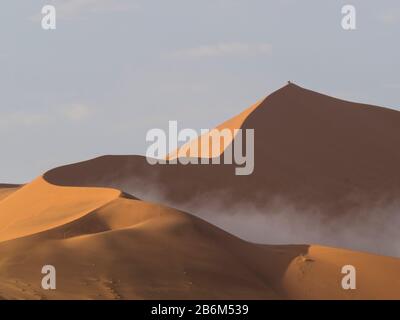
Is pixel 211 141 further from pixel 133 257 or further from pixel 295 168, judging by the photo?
pixel 133 257

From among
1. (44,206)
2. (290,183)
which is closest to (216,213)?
(290,183)

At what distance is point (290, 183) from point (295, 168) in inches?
75.0

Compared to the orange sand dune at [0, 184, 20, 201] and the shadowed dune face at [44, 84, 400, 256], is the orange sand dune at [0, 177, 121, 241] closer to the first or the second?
the shadowed dune face at [44, 84, 400, 256]

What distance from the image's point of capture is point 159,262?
1324 inches

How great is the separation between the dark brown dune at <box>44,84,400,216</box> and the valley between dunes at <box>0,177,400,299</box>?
506 inches

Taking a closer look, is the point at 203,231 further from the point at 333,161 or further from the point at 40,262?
the point at 333,161

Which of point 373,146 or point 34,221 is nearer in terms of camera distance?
point 34,221

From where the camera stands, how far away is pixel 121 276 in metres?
31.9

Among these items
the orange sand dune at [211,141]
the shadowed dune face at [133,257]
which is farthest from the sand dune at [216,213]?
the orange sand dune at [211,141]

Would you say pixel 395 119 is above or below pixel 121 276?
above

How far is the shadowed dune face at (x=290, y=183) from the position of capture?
51656 millimetres

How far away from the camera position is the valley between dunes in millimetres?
31234
